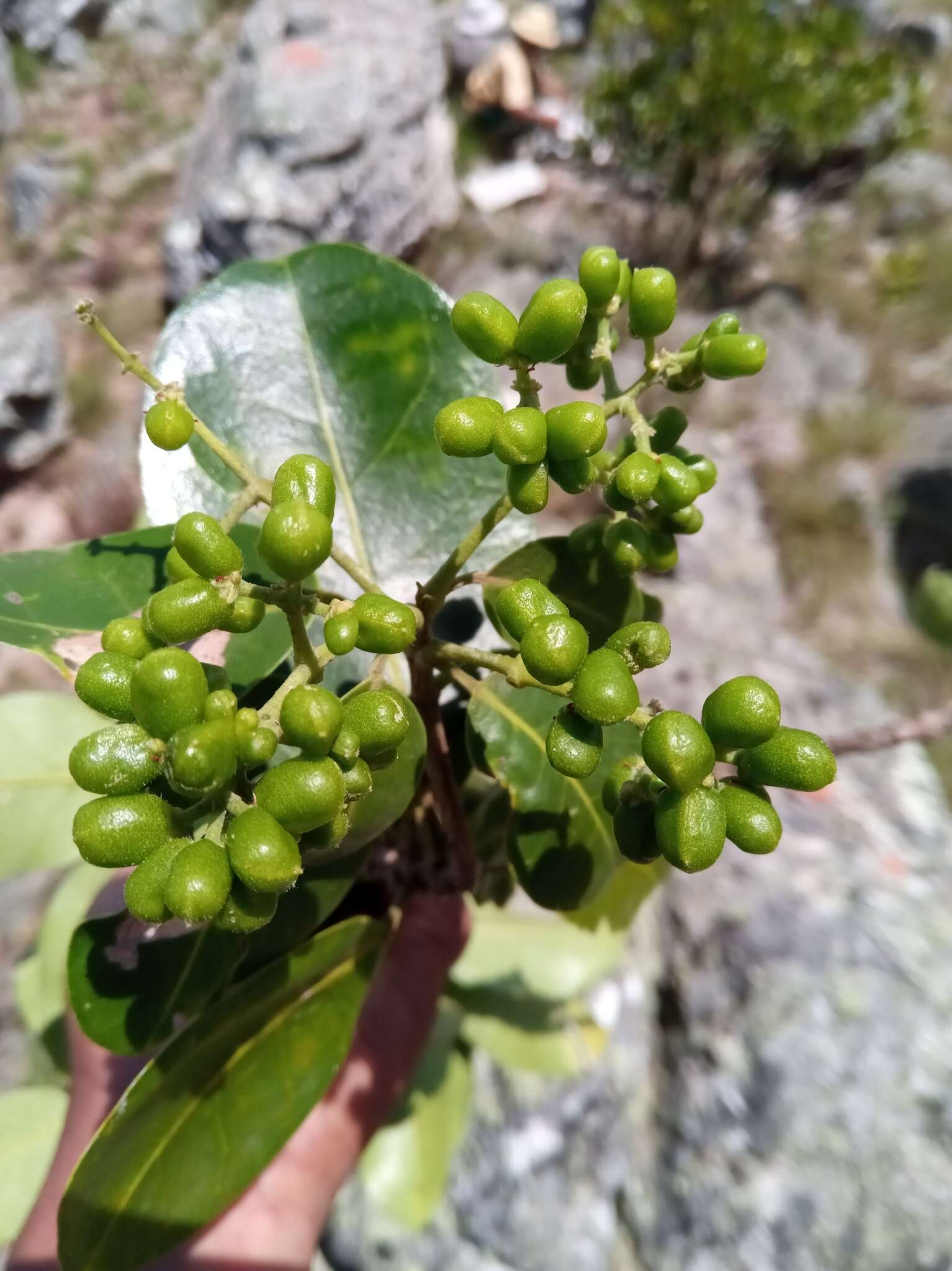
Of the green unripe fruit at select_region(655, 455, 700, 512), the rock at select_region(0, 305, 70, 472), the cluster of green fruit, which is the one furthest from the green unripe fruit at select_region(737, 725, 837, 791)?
the rock at select_region(0, 305, 70, 472)

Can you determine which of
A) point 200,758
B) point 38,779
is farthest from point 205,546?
point 38,779

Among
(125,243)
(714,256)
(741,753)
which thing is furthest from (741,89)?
(741,753)

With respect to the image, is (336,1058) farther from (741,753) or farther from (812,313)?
(812,313)

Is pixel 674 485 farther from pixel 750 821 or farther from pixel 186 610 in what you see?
pixel 186 610

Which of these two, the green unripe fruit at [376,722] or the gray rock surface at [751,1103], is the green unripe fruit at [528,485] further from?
the gray rock surface at [751,1103]

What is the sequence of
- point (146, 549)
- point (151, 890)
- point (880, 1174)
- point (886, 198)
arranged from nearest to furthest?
point (151, 890), point (146, 549), point (880, 1174), point (886, 198)
